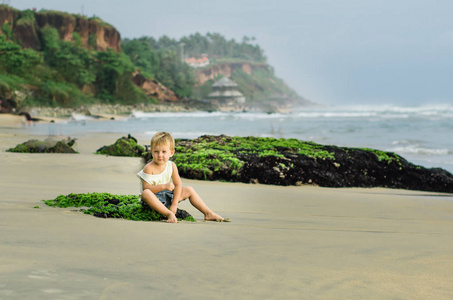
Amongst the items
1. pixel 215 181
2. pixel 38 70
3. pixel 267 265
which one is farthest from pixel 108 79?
pixel 267 265

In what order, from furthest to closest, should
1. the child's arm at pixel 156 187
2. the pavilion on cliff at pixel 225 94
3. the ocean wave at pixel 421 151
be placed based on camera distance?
the pavilion on cliff at pixel 225 94 < the ocean wave at pixel 421 151 < the child's arm at pixel 156 187

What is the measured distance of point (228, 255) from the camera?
116 inches

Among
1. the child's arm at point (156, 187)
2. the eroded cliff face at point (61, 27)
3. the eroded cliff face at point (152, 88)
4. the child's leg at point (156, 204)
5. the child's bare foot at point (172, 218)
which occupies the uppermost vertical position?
the eroded cliff face at point (61, 27)

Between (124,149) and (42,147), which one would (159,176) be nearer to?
(124,149)

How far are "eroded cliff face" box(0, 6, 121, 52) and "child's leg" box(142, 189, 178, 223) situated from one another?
274 feet

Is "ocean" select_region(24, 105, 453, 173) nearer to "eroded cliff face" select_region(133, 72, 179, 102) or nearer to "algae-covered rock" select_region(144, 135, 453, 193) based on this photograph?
"algae-covered rock" select_region(144, 135, 453, 193)

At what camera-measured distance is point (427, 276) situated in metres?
2.66

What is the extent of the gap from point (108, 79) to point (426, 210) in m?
79.0

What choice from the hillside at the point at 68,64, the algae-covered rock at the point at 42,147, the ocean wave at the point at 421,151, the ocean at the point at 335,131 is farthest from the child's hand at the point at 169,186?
the hillside at the point at 68,64

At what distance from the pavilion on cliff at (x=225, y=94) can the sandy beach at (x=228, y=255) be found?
137664mm

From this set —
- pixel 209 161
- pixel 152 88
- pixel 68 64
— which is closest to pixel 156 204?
pixel 209 161

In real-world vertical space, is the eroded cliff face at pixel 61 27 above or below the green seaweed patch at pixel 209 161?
above

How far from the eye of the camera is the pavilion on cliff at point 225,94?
468 feet

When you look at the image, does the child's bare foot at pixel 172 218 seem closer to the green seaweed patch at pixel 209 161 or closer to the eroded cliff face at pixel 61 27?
the green seaweed patch at pixel 209 161
